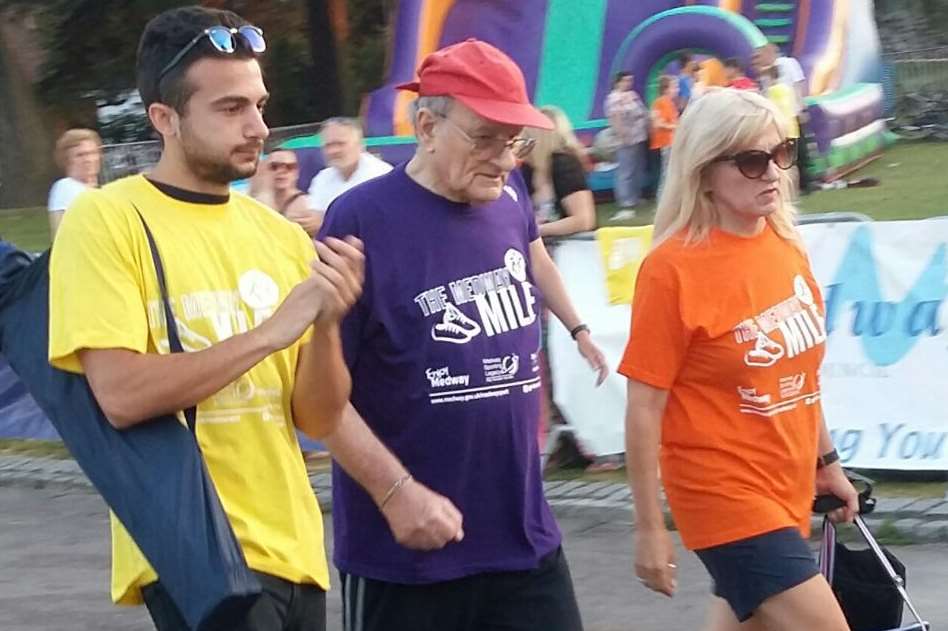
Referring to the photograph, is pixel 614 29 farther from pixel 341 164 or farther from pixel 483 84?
pixel 483 84

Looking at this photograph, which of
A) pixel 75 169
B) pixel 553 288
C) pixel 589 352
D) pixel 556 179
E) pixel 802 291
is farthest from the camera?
pixel 75 169

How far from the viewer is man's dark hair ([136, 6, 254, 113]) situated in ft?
10.6

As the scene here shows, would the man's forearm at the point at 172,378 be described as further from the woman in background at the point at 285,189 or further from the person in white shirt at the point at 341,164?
the person in white shirt at the point at 341,164

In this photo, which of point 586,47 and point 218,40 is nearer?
point 218,40

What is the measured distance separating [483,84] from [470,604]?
118cm

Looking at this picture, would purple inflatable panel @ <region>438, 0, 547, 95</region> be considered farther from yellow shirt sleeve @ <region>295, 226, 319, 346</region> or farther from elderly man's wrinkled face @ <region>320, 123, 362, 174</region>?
yellow shirt sleeve @ <region>295, 226, 319, 346</region>

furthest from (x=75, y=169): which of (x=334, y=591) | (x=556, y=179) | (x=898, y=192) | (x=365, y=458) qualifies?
(x=898, y=192)

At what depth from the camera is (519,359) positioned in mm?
3795

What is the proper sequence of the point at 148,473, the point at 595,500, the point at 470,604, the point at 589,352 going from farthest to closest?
the point at 595,500
the point at 589,352
the point at 470,604
the point at 148,473

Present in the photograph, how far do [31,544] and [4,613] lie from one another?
1441mm

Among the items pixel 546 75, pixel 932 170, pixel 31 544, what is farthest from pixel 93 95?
pixel 31 544

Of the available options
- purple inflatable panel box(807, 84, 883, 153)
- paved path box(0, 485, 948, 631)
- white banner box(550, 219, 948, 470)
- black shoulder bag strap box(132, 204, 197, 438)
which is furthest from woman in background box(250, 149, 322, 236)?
purple inflatable panel box(807, 84, 883, 153)

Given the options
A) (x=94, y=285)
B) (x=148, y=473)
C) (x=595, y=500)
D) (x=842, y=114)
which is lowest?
(x=842, y=114)

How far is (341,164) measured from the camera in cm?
988
